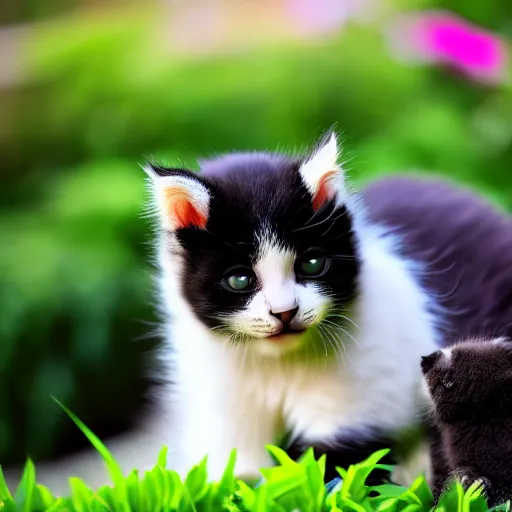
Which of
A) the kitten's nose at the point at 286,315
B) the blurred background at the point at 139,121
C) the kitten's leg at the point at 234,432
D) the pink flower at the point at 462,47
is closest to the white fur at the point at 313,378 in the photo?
the kitten's leg at the point at 234,432

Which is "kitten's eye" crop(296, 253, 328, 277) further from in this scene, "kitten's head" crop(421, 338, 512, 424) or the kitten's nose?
"kitten's head" crop(421, 338, 512, 424)

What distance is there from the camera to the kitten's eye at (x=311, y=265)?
1.02 meters

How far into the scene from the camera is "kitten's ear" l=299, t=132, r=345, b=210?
102cm

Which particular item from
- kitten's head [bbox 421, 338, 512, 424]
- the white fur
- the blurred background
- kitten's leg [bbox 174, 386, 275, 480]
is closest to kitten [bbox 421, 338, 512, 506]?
kitten's head [bbox 421, 338, 512, 424]

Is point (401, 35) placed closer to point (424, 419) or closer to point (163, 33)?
point (163, 33)

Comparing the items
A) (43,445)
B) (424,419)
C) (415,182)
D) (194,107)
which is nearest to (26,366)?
(43,445)

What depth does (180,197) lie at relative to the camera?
1006 millimetres

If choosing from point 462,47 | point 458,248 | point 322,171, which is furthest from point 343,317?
point 462,47

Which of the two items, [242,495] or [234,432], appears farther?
[234,432]

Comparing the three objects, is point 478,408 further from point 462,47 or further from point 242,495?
point 462,47

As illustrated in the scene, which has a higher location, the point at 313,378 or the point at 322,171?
the point at 322,171

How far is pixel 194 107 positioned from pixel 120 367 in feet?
2.44

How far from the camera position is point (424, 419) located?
1.10 metres

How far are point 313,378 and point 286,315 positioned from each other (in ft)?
0.55
